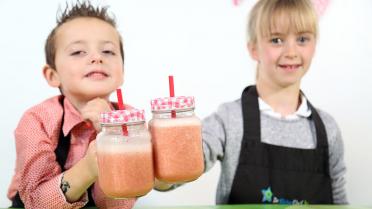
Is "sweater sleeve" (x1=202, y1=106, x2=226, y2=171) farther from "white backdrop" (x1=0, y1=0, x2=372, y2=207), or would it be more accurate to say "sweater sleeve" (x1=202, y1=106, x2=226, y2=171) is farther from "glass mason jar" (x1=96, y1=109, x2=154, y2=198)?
"glass mason jar" (x1=96, y1=109, x2=154, y2=198)

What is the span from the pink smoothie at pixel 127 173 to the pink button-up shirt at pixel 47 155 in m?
0.32

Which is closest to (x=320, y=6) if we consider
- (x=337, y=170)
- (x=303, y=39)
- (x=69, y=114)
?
(x=303, y=39)

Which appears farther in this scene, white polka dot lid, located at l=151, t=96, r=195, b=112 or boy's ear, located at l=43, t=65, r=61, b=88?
boy's ear, located at l=43, t=65, r=61, b=88

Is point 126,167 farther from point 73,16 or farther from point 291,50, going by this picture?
point 291,50

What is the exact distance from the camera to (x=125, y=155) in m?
1.02

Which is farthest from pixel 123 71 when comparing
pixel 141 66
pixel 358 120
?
pixel 358 120

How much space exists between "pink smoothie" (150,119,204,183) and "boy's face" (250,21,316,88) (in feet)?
2.72

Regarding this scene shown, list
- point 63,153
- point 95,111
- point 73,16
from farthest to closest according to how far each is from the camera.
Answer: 1. point 73,16
2. point 63,153
3. point 95,111

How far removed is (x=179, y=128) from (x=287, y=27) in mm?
881

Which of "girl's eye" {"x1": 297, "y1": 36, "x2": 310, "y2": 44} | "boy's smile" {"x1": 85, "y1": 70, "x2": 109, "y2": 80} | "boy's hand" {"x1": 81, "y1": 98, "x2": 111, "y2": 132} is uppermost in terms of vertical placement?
"girl's eye" {"x1": 297, "y1": 36, "x2": 310, "y2": 44}

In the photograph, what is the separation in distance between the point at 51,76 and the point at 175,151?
78 centimetres

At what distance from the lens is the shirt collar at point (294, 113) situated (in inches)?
70.7

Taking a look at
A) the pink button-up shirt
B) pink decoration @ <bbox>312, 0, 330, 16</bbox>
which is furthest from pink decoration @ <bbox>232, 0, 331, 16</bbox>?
the pink button-up shirt

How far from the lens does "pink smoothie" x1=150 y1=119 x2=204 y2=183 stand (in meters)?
1.04
